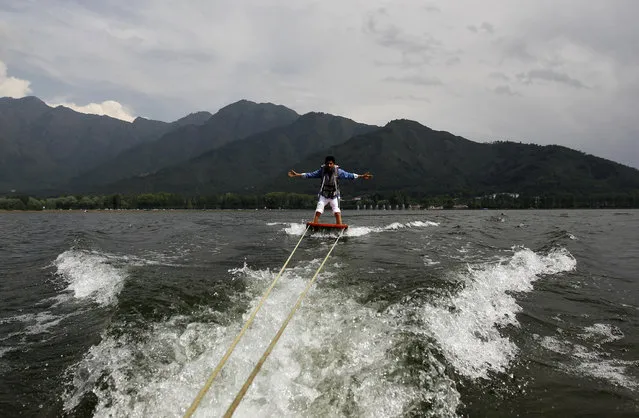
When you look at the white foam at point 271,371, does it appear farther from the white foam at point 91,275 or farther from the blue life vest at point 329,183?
the blue life vest at point 329,183

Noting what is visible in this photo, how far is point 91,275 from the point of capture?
10.6 meters

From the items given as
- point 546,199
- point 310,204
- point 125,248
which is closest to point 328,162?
point 125,248

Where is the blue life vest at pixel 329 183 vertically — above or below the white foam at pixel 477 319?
above

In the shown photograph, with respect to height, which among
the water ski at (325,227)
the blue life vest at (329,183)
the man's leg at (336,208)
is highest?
the blue life vest at (329,183)

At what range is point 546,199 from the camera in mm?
162750

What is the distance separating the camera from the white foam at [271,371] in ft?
14.4

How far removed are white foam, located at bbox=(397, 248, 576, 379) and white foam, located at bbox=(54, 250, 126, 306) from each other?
6.32m

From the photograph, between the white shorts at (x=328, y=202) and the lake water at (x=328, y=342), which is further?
the white shorts at (x=328, y=202)

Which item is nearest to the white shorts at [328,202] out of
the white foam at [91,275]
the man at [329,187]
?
the man at [329,187]

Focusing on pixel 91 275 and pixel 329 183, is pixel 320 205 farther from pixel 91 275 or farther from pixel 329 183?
pixel 91 275

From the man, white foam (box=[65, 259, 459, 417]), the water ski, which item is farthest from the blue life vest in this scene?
white foam (box=[65, 259, 459, 417])

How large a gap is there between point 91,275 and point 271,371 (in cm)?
805

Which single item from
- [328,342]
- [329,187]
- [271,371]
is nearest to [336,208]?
[329,187]

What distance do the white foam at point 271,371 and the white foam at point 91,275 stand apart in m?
2.91
